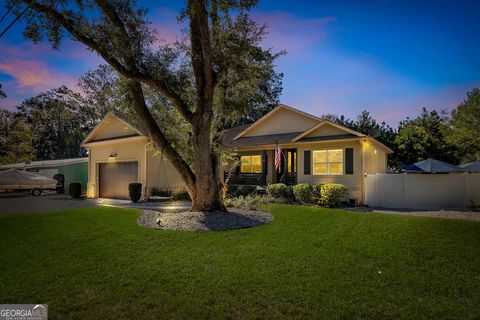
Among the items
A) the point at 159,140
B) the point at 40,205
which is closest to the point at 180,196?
the point at 159,140

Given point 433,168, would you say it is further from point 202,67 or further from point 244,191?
point 202,67

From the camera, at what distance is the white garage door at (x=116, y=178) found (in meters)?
20.8

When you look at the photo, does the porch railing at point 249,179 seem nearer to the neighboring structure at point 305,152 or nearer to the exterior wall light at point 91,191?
the neighboring structure at point 305,152

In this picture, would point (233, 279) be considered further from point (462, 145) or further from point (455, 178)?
point (462, 145)

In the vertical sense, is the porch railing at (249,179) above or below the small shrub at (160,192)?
above

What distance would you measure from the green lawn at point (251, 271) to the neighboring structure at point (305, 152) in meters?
7.84

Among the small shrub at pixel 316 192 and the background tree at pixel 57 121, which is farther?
the background tree at pixel 57 121

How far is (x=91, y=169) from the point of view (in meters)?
23.6

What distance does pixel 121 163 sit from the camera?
21.6 meters

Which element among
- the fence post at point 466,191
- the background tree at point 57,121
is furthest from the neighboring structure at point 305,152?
the background tree at point 57,121

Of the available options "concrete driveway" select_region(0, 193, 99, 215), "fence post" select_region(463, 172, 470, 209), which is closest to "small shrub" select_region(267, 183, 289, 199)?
"fence post" select_region(463, 172, 470, 209)

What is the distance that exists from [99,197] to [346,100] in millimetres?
20376

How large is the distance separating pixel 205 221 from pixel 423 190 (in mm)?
11441

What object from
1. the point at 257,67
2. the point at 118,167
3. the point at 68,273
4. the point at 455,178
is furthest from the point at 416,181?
the point at 118,167
